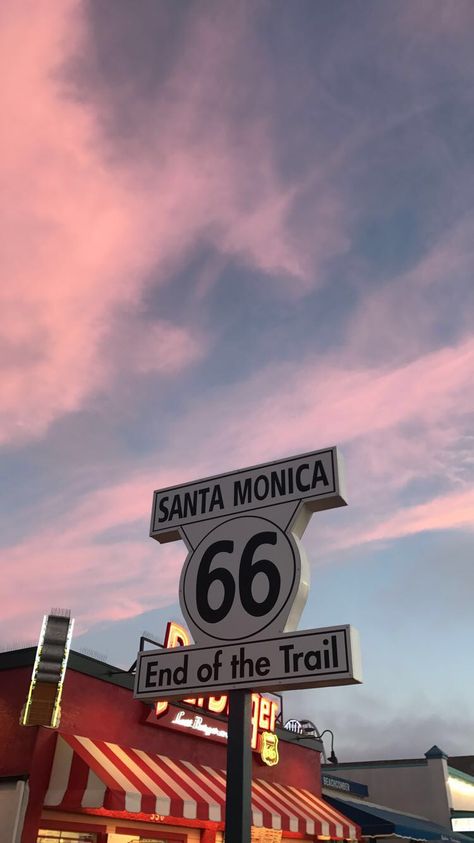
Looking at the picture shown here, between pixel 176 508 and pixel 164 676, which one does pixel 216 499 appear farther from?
pixel 164 676

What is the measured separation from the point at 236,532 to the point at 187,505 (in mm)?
726

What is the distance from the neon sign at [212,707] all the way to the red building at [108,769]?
0.10 metres

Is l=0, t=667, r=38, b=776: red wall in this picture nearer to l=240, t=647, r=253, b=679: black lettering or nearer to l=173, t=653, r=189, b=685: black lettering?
l=173, t=653, r=189, b=685: black lettering

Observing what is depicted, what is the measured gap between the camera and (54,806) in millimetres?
10867

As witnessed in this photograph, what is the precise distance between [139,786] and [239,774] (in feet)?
21.9

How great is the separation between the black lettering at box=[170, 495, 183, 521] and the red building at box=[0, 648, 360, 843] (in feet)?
18.7

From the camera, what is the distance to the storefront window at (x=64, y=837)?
36.0 ft

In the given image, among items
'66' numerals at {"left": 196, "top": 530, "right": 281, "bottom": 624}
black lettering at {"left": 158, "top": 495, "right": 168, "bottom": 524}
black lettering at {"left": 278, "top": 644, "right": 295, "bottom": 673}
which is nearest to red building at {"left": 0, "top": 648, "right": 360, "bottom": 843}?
black lettering at {"left": 158, "top": 495, "right": 168, "bottom": 524}

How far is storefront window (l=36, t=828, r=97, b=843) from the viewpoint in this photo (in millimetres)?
10977

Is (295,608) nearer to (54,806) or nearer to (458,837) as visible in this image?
(54,806)

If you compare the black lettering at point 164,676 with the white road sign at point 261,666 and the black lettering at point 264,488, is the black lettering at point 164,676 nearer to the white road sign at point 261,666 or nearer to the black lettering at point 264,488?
the white road sign at point 261,666

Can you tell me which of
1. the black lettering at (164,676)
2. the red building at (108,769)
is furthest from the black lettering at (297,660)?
the red building at (108,769)

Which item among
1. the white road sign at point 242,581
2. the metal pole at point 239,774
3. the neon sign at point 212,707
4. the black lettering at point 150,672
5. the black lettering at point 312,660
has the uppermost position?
the neon sign at point 212,707

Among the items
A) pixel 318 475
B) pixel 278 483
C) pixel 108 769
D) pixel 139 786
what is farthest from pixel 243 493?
pixel 139 786
